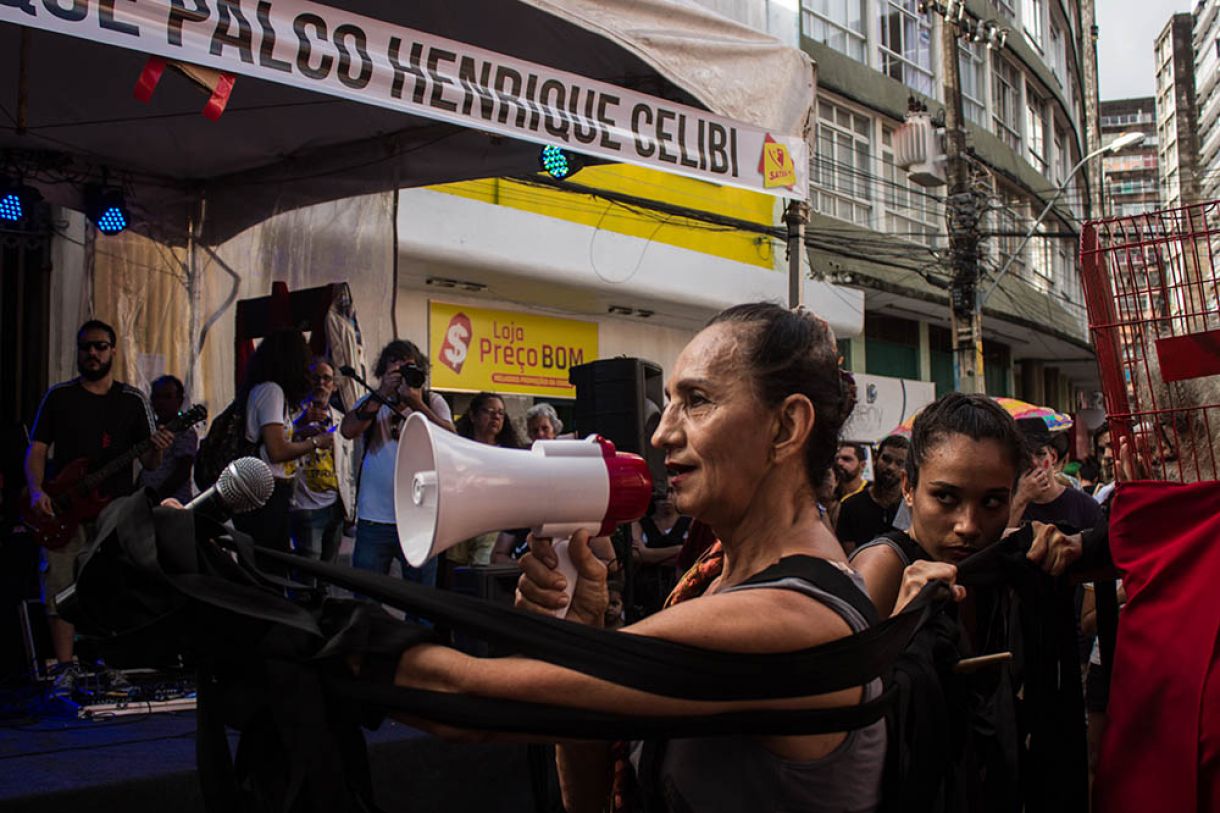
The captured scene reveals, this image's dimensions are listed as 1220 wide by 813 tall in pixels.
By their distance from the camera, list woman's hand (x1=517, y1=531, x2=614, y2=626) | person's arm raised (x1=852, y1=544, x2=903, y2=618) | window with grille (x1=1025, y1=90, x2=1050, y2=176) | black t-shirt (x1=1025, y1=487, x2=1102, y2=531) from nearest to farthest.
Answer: woman's hand (x1=517, y1=531, x2=614, y2=626)
person's arm raised (x1=852, y1=544, x2=903, y2=618)
black t-shirt (x1=1025, y1=487, x2=1102, y2=531)
window with grille (x1=1025, y1=90, x2=1050, y2=176)

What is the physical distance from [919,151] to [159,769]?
16.5 m

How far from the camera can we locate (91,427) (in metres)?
6.09

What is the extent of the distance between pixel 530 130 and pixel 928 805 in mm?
3359

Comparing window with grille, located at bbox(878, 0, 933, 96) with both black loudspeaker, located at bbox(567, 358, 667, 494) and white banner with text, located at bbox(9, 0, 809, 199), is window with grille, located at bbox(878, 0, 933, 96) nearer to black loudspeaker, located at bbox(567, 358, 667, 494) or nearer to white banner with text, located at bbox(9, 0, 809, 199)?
white banner with text, located at bbox(9, 0, 809, 199)

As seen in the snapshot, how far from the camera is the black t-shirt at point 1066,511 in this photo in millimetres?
5406

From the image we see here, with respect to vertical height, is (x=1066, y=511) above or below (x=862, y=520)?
above

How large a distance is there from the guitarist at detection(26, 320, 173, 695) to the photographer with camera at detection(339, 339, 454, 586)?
1030 millimetres

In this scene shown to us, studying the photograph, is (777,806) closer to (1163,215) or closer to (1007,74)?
(1163,215)

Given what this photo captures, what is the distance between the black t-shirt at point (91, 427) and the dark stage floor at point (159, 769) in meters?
1.40

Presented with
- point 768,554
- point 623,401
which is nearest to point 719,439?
point 768,554

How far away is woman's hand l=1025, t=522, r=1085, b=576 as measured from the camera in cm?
252

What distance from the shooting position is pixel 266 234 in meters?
7.30

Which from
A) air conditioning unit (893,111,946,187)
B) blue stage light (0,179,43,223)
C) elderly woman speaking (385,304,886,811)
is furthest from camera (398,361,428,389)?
air conditioning unit (893,111,946,187)

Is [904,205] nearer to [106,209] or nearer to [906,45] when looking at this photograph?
[906,45]
